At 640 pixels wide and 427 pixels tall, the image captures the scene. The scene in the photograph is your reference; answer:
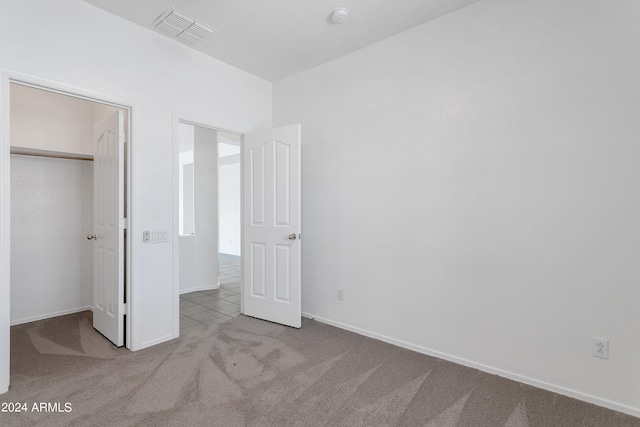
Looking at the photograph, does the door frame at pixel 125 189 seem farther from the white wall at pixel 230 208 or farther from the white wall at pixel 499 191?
the white wall at pixel 230 208

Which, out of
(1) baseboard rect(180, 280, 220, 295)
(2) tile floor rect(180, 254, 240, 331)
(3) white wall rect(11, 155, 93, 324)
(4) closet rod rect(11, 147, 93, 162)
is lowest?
(2) tile floor rect(180, 254, 240, 331)

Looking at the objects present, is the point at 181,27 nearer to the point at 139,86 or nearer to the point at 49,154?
the point at 139,86

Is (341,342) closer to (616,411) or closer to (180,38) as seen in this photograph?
(616,411)

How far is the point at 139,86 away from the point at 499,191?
3181 mm

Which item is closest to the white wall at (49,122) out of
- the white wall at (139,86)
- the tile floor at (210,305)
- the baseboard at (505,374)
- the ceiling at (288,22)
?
the white wall at (139,86)

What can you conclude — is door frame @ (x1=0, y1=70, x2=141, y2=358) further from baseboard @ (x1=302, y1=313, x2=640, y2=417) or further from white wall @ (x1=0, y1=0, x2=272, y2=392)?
baseboard @ (x1=302, y1=313, x2=640, y2=417)

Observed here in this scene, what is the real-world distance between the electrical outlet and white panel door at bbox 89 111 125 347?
12.0 feet

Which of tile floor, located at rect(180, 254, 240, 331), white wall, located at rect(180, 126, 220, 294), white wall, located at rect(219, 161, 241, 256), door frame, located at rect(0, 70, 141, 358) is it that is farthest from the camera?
white wall, located at rect(219, 161, 241, 256)

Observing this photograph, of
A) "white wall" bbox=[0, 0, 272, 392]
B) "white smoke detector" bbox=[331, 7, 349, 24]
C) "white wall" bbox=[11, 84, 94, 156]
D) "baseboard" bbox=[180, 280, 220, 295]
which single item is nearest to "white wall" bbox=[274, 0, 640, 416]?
"white smoke detector" bbox=[331, 7, 349, 24]

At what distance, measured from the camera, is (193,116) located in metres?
3.21

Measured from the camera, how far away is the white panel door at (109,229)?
2.83m

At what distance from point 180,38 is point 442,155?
2656mm

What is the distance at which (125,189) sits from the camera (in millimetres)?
2861

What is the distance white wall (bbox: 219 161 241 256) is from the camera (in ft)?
31.1
